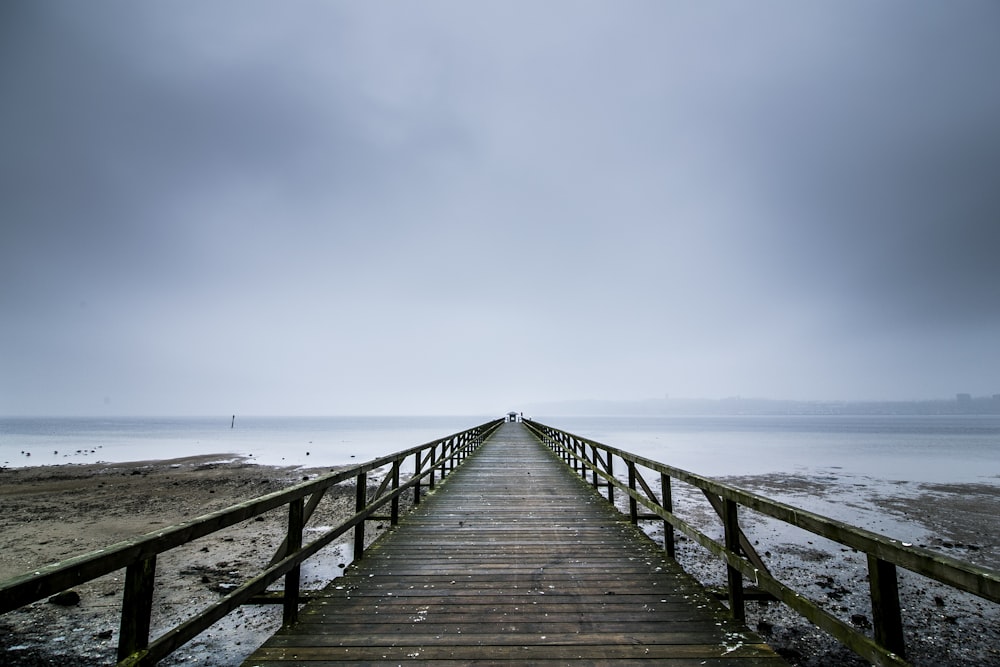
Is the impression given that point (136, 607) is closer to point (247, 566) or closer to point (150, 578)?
point (150, 578)

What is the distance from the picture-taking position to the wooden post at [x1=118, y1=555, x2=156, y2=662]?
227 centimetres

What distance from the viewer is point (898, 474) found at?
1072 inches

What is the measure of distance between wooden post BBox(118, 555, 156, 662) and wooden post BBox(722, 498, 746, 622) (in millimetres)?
3884

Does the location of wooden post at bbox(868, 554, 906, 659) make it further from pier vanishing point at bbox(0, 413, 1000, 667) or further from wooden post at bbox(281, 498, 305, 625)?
wooden post at bbox(281, 498, 305, 625)

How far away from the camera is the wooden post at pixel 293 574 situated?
12.7 feet

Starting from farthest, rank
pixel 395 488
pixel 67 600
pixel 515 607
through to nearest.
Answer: pixel 67 600, pixel 395 488, pixel 515 607

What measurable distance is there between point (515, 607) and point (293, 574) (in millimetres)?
1906

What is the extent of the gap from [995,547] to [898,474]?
1873 cm

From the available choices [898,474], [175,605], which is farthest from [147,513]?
[898,474]

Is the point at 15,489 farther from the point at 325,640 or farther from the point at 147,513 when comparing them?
the point at 325,640

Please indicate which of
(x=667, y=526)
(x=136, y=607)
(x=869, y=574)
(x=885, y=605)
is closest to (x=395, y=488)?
(x=667, y=526)

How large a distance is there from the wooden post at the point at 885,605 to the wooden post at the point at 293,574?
12.6 ft

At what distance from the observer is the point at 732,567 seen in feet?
12.9

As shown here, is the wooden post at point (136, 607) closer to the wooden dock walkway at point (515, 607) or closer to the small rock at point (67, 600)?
the wooden dock walkway at point (515, 607)
